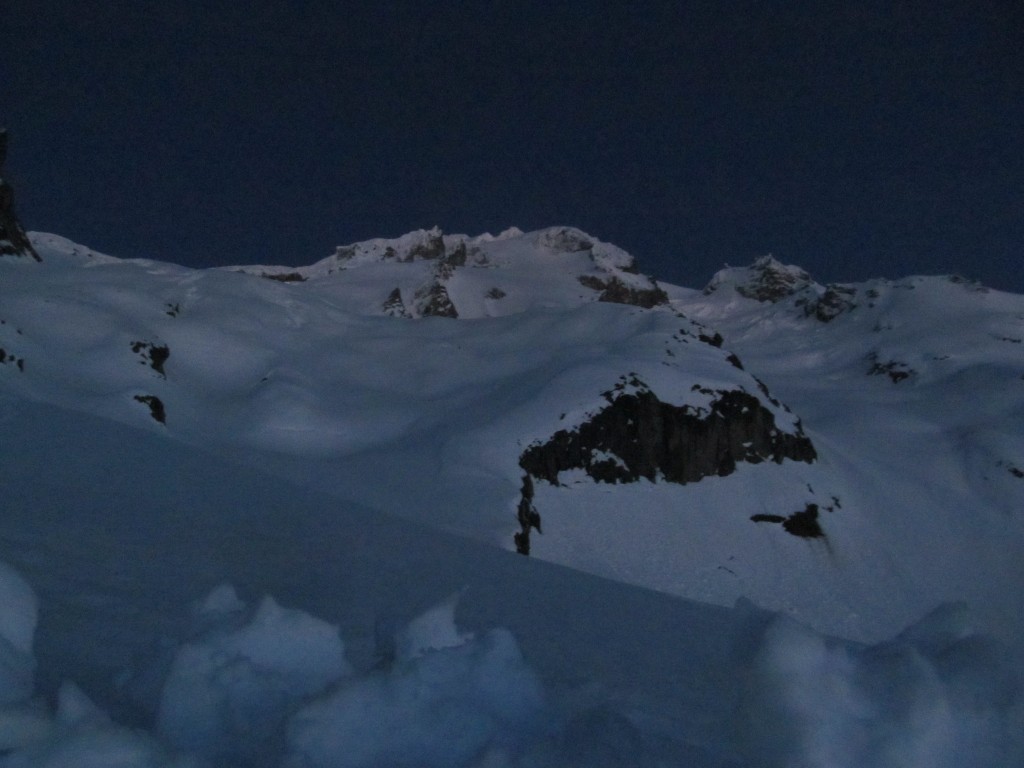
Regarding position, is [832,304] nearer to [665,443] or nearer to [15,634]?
[665,443]

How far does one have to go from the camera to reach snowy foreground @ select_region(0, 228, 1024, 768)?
2.26m

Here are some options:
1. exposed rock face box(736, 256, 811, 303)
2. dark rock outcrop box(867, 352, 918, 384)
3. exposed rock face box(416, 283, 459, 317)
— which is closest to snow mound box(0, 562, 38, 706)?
exposed rock face box(416, 283, 459, 317)

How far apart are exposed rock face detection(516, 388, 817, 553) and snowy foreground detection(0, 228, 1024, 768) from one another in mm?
601

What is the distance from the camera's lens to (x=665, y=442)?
37.5m

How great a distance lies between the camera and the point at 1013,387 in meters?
65.4

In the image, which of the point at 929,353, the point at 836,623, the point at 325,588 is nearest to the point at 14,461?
the point at 325,588

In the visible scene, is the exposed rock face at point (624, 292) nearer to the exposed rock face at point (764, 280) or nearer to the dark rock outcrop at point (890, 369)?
the exposed rock face at point (764, 280)

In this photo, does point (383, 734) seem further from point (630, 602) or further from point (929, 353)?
point (929, 353)

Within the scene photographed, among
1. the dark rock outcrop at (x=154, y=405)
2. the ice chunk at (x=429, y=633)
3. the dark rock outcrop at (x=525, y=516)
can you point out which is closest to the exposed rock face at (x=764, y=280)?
the dark rock outcrop at (x=525, y=516)

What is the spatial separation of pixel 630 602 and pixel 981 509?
49579 mm

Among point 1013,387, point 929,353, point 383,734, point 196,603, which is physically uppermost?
point 929,353

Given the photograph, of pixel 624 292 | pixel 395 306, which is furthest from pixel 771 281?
pixel 395 306

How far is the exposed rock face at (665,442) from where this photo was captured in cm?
3425

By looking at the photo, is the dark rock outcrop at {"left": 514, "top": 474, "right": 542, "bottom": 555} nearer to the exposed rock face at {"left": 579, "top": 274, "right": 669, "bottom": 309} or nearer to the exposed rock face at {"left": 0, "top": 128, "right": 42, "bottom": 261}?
the exposed rock face at {"left": 0, "top": 128, "right": 42, "bottom": 261}
